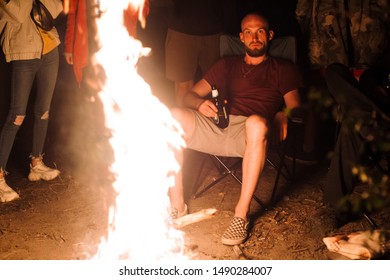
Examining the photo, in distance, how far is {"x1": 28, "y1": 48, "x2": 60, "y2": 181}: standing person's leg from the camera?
12.4ft

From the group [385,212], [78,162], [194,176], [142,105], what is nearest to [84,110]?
[78,162]

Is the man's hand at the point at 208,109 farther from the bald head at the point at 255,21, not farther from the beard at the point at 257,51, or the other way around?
the bald head at the point at 255,21

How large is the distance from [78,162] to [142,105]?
57.6 inches

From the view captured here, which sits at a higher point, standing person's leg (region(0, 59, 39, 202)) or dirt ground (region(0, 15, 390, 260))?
standing person's leg (region(0, 59, 39, 202))

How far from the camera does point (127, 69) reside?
3422mm

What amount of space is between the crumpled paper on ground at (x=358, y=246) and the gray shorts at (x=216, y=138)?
0.91 m

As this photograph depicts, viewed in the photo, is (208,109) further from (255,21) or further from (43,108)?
(43,108)

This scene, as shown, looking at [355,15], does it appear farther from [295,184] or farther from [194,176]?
[194,176]

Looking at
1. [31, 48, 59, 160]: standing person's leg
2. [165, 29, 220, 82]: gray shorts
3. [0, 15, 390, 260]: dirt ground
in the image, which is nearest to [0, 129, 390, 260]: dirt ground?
[0, 15, 390, 260]: dirt ground

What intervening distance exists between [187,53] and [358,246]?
2.47 metres

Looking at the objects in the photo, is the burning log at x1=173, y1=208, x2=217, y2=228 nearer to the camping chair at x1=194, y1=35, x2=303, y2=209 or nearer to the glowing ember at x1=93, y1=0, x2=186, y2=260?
the glowing ember at x1=93, y1=0, x2=186, y2=260

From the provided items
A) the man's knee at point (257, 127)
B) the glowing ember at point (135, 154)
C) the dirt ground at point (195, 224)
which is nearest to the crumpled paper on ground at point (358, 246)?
the dirt ground at point (195, 224)

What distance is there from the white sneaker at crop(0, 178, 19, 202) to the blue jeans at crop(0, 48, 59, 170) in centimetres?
15

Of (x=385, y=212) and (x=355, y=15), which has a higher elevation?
(x=355, y=15)
